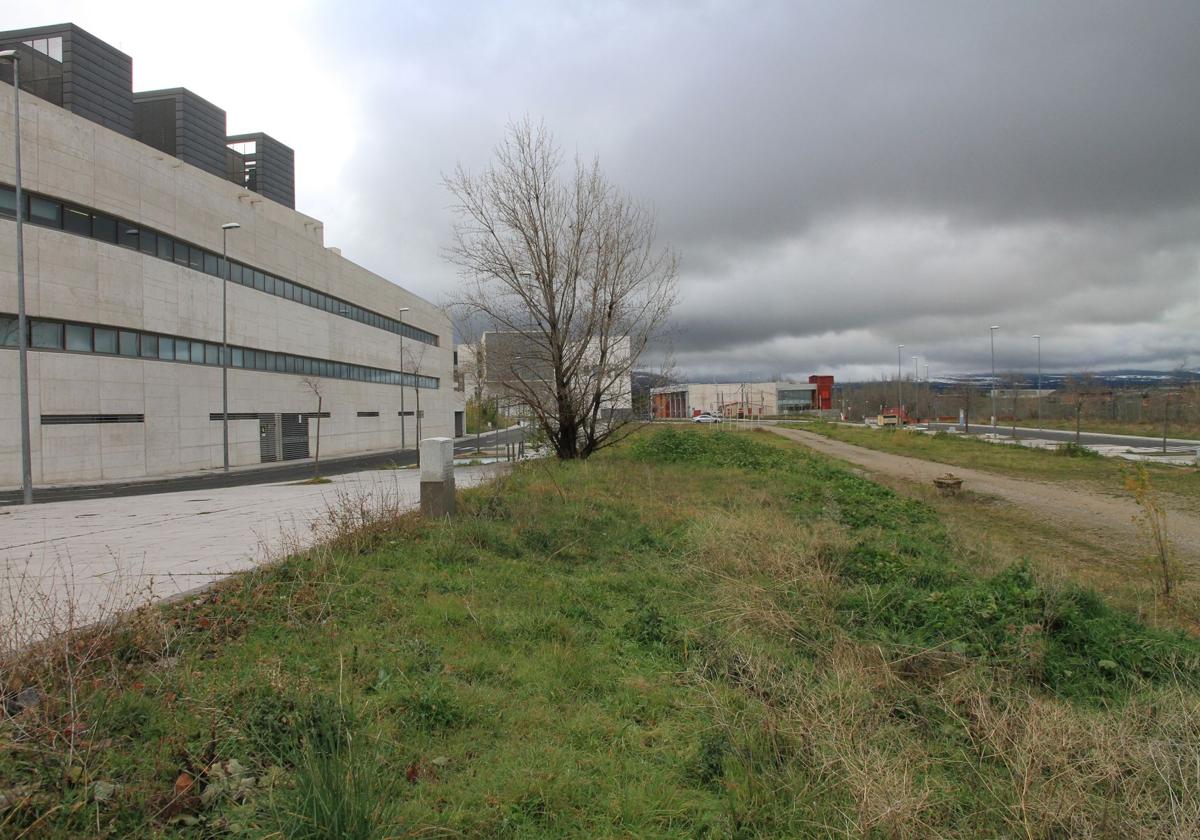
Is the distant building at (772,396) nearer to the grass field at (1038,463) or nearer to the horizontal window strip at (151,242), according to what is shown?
the grass field at (1038,463)

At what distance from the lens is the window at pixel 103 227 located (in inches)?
962

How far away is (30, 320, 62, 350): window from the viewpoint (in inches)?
889

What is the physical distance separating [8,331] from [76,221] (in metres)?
A: 4.86

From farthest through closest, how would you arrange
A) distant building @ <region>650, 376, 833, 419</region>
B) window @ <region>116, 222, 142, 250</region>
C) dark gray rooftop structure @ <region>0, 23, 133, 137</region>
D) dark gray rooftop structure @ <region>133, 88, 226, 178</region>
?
distant building @ <region>650, 376, 833, 419</region> < dark gray rooftop structure @ <region>133, 88, 226, 178</region> < dark gray rooftop structure @ <region>0, 23, 133, 137</region> < window @ <region>116, 222, 142, 250</region>

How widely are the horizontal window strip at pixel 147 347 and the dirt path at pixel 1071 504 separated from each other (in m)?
29.4

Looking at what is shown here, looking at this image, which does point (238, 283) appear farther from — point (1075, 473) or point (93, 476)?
point (1075, 473)

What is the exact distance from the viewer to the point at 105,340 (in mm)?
24953

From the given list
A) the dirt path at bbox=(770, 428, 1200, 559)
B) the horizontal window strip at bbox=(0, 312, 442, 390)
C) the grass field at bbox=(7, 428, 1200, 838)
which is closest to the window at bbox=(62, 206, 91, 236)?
the horizontal window strip at bbox=(0, 312, 442, 390)

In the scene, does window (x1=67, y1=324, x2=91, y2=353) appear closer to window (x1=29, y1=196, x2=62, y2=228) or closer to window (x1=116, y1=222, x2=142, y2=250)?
window (x1=29, y1=196, x2=62, y2=228)

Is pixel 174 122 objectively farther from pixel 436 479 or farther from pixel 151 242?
pixel 436 479

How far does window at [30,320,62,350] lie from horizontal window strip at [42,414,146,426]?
2.48 metres

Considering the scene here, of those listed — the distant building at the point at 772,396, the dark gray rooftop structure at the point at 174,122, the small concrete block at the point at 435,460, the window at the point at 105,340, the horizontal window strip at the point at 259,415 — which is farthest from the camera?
Answer: the distant building at the point at 772,396

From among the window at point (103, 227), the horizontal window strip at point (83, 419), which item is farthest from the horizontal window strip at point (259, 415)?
the window at point (103, 227)

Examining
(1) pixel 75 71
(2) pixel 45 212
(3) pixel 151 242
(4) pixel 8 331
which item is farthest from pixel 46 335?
(1) pixel 75 71
